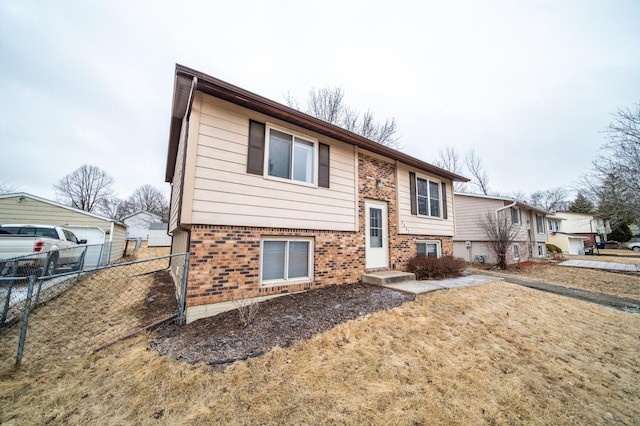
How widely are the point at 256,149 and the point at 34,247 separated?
287 inches

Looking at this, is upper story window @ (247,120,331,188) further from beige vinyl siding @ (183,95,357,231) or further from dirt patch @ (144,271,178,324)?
dirt patch @ (144,271,178,324)

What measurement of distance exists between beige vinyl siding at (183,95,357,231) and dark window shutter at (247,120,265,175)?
104 mm

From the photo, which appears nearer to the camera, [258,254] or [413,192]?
[258,254]

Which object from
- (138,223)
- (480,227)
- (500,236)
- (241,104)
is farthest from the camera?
(138,223)

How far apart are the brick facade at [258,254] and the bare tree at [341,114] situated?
931 centimetres

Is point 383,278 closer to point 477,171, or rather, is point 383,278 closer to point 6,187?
point 477,171

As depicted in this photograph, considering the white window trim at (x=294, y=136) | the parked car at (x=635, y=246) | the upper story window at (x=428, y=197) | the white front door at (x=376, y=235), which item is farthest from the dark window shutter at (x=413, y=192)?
the parked car at (x=635, y=246)

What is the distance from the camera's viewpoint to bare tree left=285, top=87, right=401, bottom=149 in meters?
15.8

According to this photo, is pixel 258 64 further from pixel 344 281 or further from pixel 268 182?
pixel 344 281

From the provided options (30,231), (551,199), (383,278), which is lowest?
(383,278)

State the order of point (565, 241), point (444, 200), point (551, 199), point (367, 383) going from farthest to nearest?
point (551, 199) < point (565, 241) < point (444, 200) < point (367, 383)

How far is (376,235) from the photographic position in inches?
299

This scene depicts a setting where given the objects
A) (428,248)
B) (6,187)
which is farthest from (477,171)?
(6,187)

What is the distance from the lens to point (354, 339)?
11.3 ft
